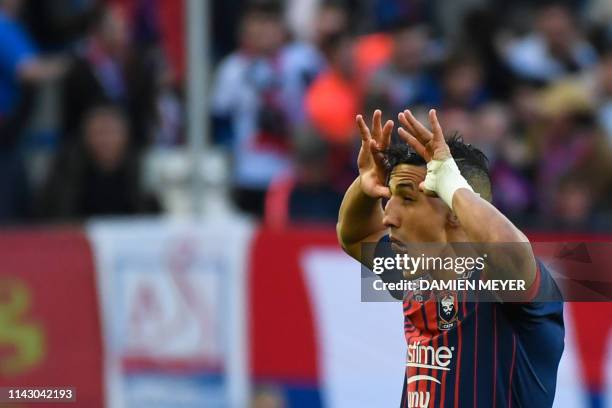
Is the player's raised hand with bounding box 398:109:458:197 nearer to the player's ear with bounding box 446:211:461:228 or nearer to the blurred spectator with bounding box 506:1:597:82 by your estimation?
the player's ear with bounding box 446:211:461:228

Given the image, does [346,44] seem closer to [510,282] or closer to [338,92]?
[338,92]

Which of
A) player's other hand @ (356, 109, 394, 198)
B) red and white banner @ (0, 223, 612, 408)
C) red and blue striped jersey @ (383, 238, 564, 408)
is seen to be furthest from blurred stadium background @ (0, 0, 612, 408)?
red and blue striped jersey @ (383, 238, 564, 408)

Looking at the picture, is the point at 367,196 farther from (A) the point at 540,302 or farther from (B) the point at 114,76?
(B) the point at 114,76

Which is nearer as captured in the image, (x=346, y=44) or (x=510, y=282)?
(x=510, y=282)

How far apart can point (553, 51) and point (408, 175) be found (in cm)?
648

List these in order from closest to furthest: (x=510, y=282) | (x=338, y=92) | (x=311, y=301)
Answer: (x=510, y=282) < (x=311, y=301) < (x=338, y=92)

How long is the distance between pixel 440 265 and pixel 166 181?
5241mm

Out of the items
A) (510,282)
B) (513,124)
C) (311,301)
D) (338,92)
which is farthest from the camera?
(513,124)

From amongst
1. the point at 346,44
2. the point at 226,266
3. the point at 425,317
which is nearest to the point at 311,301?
the point at 226,266

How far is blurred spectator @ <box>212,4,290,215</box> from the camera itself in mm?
8898

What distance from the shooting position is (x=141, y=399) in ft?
27.8

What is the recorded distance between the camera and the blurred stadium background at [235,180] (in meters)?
8.30

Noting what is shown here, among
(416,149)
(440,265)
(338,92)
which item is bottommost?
(440,265)

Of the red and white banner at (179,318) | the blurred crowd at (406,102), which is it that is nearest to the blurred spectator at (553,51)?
the blurred crowd at (406,102)
